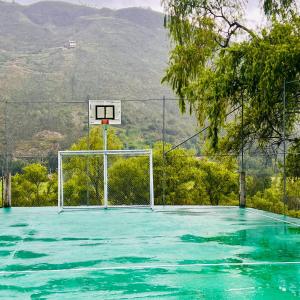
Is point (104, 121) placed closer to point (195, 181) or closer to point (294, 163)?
point (294, 163)

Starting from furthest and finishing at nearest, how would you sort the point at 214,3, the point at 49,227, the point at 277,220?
the point at 214,3
the point at 277,220
the point at 49,227

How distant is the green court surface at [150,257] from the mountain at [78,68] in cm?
2562

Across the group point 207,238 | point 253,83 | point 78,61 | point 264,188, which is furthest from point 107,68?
point 207,238

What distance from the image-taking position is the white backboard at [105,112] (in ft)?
43.8

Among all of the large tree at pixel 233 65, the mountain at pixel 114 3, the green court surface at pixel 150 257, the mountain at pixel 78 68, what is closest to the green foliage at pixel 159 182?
the large tree at pixel 233 65

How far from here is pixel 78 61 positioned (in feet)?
304

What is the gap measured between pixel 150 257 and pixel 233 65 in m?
8.70

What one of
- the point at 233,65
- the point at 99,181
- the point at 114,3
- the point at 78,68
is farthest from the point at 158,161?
the point at 114,3

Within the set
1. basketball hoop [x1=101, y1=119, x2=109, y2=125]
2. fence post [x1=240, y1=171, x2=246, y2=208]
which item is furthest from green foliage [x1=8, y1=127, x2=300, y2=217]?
fence post [x1=240, y1=171, x2=246, y2=208]

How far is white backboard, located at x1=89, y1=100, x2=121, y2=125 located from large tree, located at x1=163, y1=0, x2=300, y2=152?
2.44 meters

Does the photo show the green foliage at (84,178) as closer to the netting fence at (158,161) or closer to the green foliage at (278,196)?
the netting fence at (158,161)

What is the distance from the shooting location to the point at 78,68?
8931cm

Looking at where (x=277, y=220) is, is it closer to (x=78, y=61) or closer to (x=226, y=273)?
(x=226, y=273)

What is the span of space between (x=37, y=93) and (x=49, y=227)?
69.1m
